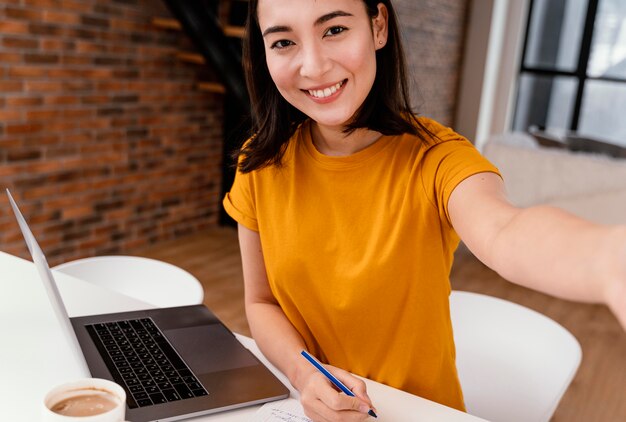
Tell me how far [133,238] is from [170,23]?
4.09ft

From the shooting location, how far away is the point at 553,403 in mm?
1325

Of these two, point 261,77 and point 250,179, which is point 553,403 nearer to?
point 250,179

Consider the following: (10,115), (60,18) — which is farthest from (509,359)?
(60,18)

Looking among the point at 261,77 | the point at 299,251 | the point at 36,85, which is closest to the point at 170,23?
the point at 36,85

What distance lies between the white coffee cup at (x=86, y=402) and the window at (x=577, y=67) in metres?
6.61

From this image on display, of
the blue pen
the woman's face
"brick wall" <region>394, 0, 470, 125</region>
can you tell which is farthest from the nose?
"brick wall" <region>394, 0, 470, 125</region>

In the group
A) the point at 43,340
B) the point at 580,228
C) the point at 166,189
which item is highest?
the point at 580,228

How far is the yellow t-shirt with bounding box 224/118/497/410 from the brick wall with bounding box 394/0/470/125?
4.19m

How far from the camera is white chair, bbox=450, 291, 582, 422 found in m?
1.38

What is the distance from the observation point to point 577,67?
6973 millimetres

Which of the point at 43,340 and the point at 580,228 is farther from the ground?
the point at 580,228

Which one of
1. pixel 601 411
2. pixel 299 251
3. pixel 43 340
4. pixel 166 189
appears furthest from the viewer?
pixel 166 189

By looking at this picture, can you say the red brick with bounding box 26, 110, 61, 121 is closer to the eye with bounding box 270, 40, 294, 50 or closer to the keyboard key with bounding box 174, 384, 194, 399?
the eye with bounding box 270, 40, 294, 50

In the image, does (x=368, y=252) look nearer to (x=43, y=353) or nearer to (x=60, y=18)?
(x=43, y=353)
